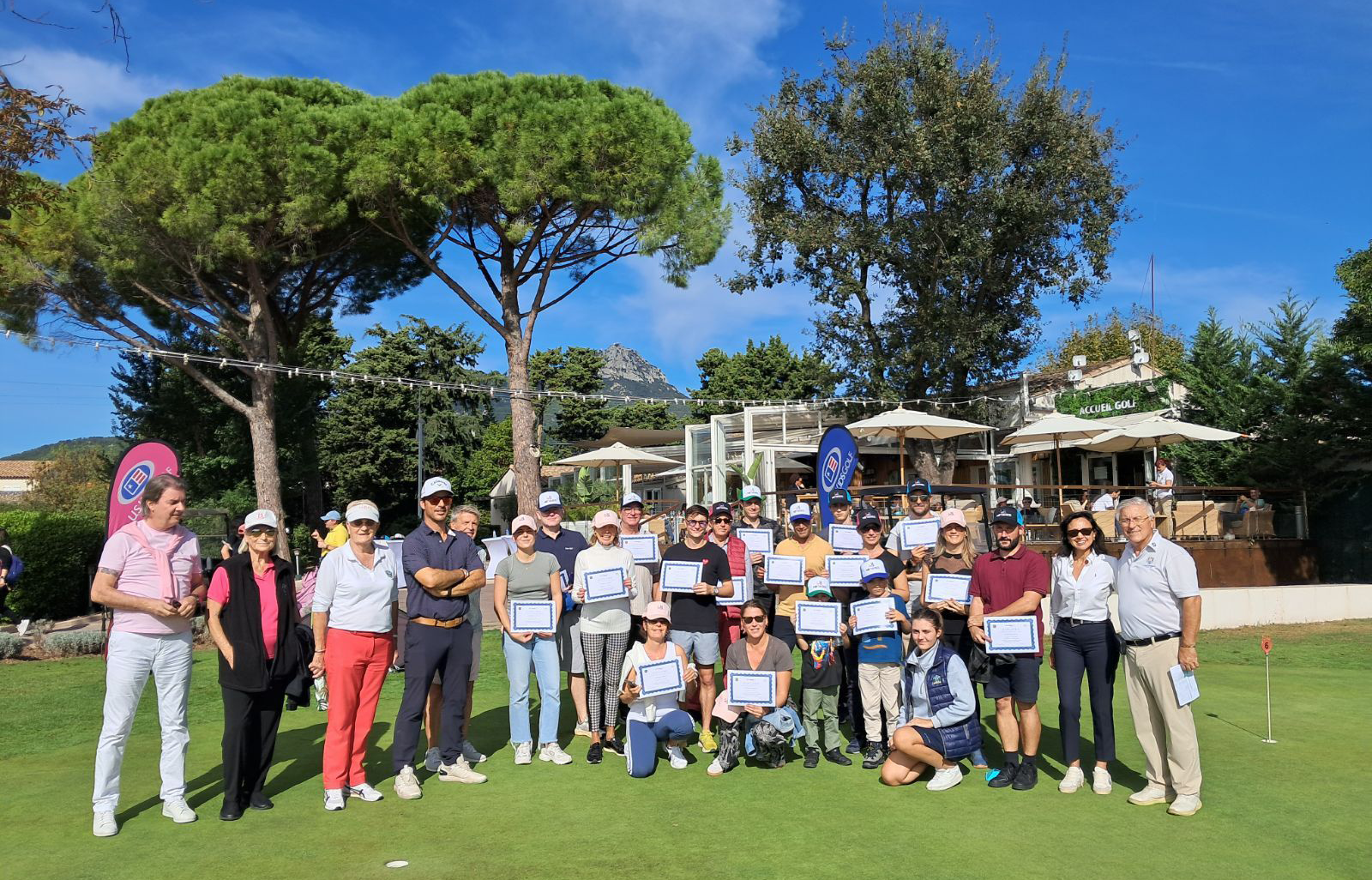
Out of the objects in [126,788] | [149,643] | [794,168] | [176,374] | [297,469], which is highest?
[794,168]

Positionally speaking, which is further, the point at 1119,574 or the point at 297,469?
the point at 297,469

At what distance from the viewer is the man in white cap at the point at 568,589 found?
22.8ft

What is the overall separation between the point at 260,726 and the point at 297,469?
955 inches

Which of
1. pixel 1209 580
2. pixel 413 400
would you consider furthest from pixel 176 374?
pixel 1209 580

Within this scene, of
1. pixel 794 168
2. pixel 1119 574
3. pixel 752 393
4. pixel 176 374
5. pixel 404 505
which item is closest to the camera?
pixel 1119 574

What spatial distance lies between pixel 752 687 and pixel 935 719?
3.81 feet

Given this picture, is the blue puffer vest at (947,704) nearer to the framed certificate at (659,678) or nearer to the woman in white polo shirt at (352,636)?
the framed certificate at (659,678)

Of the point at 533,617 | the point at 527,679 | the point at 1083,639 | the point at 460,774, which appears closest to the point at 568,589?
the point at 533,617

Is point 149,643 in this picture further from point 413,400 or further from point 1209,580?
point 413,400

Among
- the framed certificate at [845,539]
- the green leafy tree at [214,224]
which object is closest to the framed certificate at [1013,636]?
the framed certificate at [845,539]

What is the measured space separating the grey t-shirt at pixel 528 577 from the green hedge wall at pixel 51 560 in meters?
13.3

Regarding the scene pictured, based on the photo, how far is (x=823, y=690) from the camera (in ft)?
21.2

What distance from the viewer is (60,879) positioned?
174 inches

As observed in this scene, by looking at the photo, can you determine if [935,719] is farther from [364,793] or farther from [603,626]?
[364,793]
